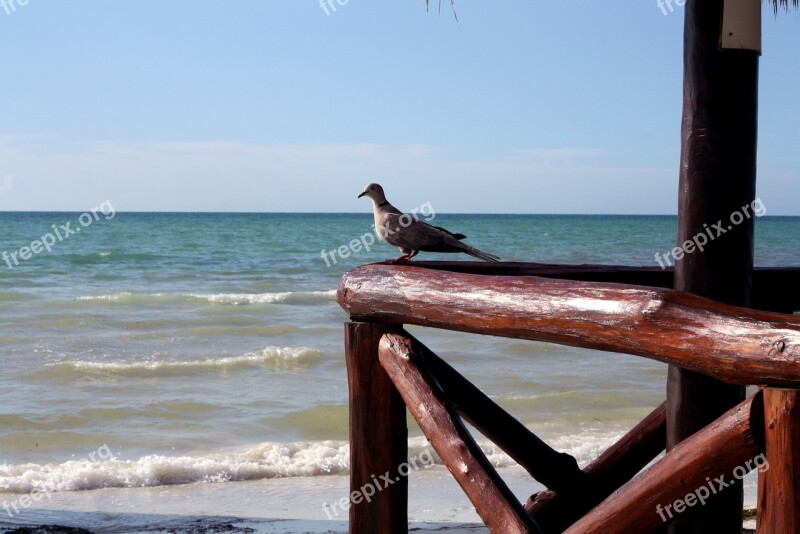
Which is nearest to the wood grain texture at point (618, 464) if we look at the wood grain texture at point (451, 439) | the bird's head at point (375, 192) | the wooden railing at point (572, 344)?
the wooden railing at point (572, 344)

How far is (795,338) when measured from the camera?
1.93 m

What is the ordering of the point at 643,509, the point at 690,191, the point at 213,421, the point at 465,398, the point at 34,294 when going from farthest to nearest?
1. the point at 34,294
2. the point at 213,421
3. the point at 465,398
4. the point at 690,191
5. the point at 643,509

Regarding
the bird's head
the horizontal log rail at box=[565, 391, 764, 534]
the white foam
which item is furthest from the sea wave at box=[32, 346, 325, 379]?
the horizontal log rail at box=[565, 391, 764, 534]

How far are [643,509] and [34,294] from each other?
17905mm

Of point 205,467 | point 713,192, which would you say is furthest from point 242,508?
point 713,192

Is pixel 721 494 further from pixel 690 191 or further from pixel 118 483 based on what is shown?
pixel 118 483

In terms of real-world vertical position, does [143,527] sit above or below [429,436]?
below

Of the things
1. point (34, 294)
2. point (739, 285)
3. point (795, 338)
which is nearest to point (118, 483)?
point (739, 285)

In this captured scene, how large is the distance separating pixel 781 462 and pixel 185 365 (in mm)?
9607

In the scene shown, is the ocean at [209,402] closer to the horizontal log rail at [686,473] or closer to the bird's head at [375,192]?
the bird's head at [375,192]

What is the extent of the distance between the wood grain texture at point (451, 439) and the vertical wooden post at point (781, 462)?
2.57ft

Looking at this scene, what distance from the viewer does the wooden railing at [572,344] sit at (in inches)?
80.3

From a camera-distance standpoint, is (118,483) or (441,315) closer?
(441,315)

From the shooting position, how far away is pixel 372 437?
3.29m
